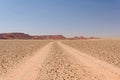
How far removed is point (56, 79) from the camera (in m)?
9.02

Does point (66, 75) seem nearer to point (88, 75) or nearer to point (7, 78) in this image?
point (88, 75)

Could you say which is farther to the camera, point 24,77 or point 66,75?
point 66,75

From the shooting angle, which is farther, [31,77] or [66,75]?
[66,75]

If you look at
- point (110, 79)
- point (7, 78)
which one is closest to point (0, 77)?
point (7, 78)

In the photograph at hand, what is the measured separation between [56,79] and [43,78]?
60 cm

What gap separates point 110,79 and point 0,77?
5.11 metres

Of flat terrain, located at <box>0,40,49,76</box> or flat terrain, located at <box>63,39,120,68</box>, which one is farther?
flat terrain, located at <box>63,39,120,68</box>

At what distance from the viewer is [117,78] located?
9211 mm

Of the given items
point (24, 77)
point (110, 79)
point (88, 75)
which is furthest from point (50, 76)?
point (110, 79)

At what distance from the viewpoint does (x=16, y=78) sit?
356 inches

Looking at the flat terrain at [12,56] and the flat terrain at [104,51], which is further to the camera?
the flat terrain at [104,51]

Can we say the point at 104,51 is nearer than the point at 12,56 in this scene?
No

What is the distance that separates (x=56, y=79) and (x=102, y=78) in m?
2.12

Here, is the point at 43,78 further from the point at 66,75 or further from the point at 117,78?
the point at 117,78
